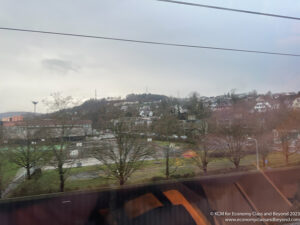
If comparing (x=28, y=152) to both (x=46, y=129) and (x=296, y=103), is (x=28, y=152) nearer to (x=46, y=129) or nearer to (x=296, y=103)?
(x=46, y=129)

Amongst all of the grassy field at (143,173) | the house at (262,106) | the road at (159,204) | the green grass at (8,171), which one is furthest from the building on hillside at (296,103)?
the green grass at (8,171)

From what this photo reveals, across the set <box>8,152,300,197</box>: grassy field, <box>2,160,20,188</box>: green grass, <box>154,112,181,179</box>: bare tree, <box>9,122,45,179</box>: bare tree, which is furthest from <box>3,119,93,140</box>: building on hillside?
<box>154,112,181,179</box>: bare tree

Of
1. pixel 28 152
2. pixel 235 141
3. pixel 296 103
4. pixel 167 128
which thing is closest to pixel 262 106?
pixel 296 103

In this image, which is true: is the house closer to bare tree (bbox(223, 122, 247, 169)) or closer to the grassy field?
bare tree (bbox(223, 122, 247, 169))

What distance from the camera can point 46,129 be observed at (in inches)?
257

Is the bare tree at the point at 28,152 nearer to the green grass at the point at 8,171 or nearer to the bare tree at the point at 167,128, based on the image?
the green grass at the point at 8,171

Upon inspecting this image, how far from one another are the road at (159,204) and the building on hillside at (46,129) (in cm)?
232

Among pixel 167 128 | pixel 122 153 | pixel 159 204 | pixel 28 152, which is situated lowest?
pixel 159 204

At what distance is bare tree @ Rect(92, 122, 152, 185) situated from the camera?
6.83 m

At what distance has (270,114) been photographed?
6.72m

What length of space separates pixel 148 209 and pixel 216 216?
1528 mm

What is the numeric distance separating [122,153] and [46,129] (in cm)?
259

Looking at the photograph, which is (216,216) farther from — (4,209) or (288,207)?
(4,209)

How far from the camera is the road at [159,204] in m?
4.22
